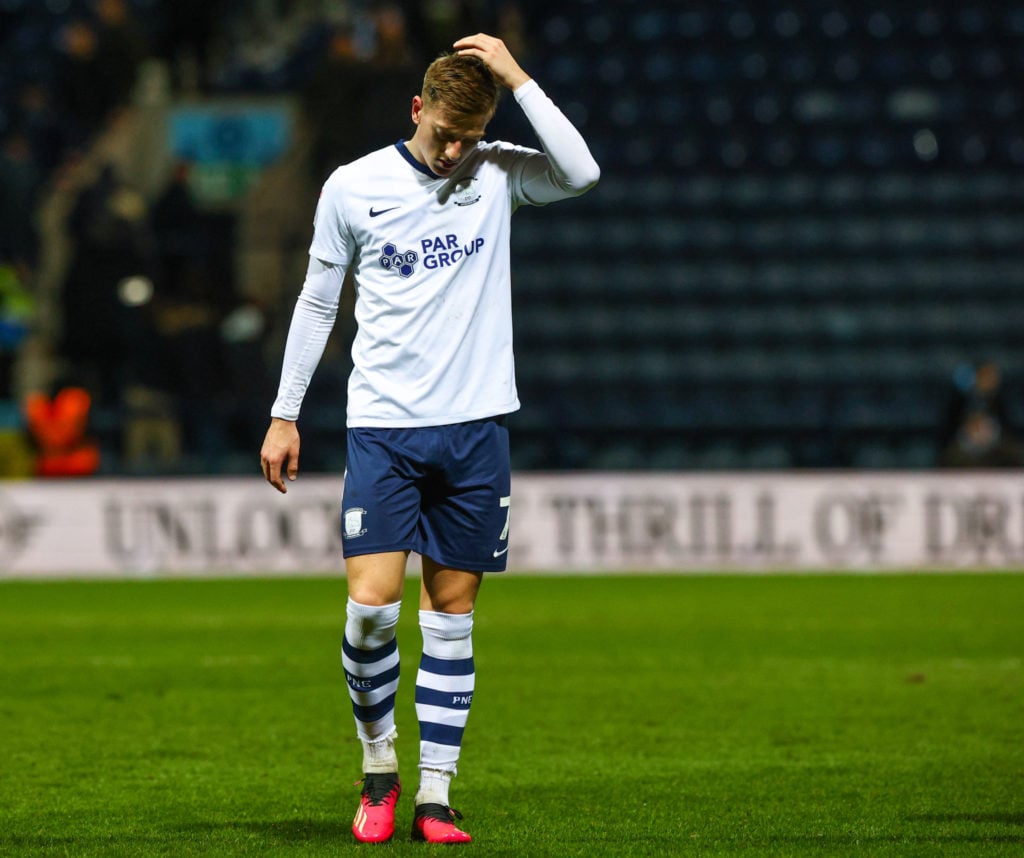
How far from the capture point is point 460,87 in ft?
13.6

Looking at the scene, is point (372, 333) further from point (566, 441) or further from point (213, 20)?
point (213, 20)

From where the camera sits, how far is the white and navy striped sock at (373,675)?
Answer: 171 inches

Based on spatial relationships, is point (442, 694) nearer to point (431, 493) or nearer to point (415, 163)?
point (431, 493)

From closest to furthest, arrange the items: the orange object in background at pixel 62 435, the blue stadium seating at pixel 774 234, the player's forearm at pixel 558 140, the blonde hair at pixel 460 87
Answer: the blonde hair at pixel 460 87
the player's forearm at pixel 558 140
the orange object in background at pixel 62 435
the blue stadium seating at pixel 774 234

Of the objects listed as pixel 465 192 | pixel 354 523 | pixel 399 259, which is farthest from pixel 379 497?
pixel 465 192

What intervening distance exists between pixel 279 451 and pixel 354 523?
0.84 ft

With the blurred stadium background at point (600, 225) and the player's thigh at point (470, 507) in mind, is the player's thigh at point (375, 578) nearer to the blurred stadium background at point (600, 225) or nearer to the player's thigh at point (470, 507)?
the player's thigh at point (470, 507)

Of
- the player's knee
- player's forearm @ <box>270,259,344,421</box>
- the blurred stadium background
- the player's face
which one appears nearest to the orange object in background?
the blurred stadium background

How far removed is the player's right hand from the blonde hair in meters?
0.87

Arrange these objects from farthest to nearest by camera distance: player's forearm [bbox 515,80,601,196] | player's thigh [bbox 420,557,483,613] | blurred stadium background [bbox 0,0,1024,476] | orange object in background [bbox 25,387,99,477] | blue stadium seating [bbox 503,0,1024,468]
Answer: blue stadium seating [bbox 503,0,1024,468] → blurred stadium background [bbox 0,0,1024,476] → orange object in background [bbox 25,387,99,477] → player's thigh [bbox 420,557,483,613] → player's forearm [bbox 515,80,601,196]

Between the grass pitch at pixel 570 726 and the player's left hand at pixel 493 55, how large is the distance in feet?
6.16

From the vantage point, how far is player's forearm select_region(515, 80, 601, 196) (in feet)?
14.1

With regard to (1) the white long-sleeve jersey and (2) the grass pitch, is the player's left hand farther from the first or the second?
(2) the grass pitch

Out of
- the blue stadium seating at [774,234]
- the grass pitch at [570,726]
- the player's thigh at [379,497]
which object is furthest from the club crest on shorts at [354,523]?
the blue stadium seating at [774,234]
